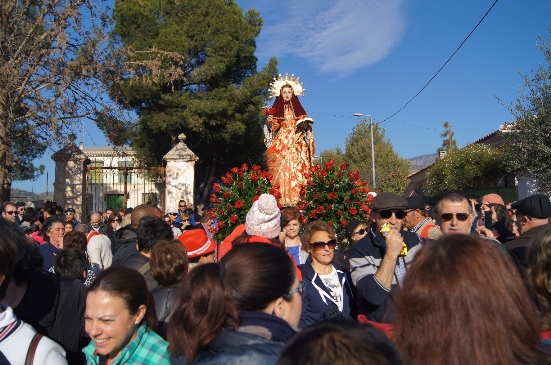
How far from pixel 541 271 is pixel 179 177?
12.9 meters

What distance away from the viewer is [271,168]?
39.3 ft

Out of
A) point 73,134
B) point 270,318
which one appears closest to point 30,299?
point 270,318

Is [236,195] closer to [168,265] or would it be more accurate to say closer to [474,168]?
[168,265]

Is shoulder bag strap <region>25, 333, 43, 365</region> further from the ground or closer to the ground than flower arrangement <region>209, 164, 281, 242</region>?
closer to the ground

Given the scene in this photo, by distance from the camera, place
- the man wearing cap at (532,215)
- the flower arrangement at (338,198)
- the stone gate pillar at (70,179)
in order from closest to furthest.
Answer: the man wearing cap at (532,215) → the flower arrangement at (338,198) → the stone gate pillar at (70,179)

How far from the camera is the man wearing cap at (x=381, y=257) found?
130 inches

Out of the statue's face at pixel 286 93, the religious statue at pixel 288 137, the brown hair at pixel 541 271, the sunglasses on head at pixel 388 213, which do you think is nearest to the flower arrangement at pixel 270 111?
the religious statue at pixel 288 137

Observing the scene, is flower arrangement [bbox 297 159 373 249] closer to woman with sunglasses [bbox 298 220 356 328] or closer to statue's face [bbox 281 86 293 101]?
woman with sunglasses [bbox 298 220 356 328]

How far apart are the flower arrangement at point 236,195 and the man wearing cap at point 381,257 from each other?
124 inches

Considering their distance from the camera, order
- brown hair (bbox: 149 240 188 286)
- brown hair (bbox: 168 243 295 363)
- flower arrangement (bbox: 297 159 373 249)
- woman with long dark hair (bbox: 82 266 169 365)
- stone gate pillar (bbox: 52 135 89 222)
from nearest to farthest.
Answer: brown hair (bbox: 168 243 295 363) < woman with long dark hair (bbox: 82 266 169 365) < brown hair (bbox: 149 240 188 286) < flower arrangement (bbox: 297 159 373 249) < stone gate pillar (bbox: 52 135 89 222)

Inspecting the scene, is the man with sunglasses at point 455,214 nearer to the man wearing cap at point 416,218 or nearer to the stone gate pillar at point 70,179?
the man wearing cap at point 416,218

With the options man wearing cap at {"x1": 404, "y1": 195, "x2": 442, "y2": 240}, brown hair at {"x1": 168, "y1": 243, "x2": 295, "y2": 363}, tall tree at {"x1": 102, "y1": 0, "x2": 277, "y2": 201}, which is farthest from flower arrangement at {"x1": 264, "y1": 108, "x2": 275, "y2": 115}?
tall tree at {"x1": 102, "y1": 0, "x2": 277, "y2": 201}

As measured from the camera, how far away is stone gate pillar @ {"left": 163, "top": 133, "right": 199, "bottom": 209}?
14.5 meters

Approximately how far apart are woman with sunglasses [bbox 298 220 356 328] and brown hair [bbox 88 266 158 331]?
1.15 metres
